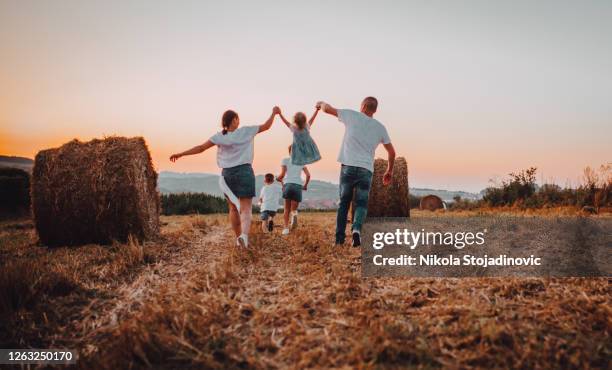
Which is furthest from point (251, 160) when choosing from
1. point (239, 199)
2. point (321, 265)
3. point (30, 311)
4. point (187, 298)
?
point (30, 311)

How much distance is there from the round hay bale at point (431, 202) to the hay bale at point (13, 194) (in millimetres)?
15548

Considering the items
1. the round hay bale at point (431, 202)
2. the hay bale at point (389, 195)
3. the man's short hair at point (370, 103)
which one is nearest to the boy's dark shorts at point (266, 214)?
the hay bale at point (389, 195)

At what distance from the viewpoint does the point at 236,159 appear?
5551 mm

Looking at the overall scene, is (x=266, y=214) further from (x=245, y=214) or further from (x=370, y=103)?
(x=370, y=103)

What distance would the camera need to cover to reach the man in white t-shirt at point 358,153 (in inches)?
225

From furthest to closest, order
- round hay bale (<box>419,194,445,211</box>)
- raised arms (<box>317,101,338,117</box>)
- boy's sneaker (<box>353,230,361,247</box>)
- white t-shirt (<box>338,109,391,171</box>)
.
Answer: round hay bale (<box>419,194,445,211</box>) < raised arms (<box>317,101,338,117</box>) < white t-shirt (<box>338,109,391,171</box>) < boy's sneaker (<box>353,230,361,247</box>)

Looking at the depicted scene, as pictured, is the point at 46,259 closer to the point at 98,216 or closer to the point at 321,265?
the point at 98,216

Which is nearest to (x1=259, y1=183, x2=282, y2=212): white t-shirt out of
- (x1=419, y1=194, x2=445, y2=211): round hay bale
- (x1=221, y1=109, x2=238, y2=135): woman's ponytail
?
(x1=221, y1=109, x2=238, y2=135): woman's ponytail

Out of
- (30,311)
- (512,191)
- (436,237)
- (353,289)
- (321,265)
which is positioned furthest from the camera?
(512,191)

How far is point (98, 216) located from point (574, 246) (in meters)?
6.57

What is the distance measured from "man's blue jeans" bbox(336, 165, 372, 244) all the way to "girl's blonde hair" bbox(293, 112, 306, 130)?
1042mm

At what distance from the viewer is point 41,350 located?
268 cm

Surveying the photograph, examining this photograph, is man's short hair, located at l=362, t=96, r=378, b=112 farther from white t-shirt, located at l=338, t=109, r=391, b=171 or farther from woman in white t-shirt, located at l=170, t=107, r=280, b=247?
woman in white t-shirt, located at l=170, t=107, r=280, b=247

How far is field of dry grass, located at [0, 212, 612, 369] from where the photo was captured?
229 centimetres
